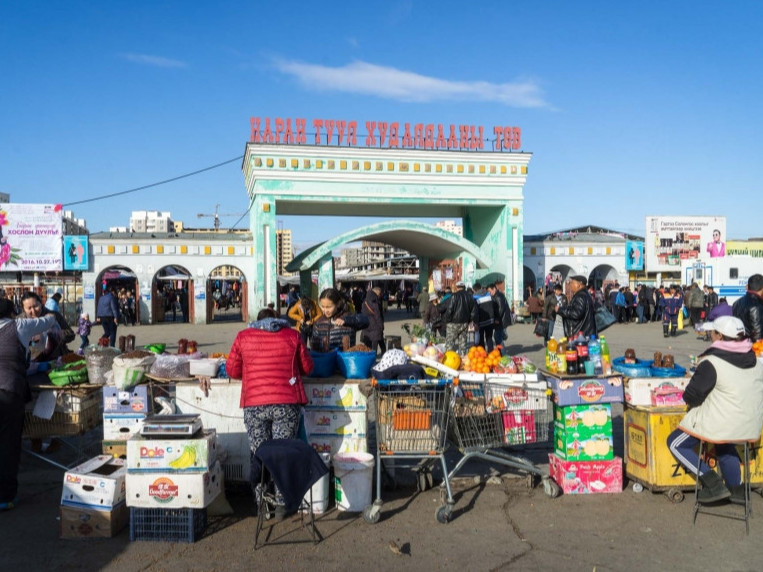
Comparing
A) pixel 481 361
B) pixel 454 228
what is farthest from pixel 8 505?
pixel 454 228

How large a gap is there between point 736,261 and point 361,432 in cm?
2359

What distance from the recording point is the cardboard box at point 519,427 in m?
6.14

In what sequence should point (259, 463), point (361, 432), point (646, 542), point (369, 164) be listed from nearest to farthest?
point (646, 542)
point (259, 463)
point (361, 432)
point (369, 164)

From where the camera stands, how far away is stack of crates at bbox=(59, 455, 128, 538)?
5.28m

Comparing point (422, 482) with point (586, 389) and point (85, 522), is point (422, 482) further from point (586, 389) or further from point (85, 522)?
point (85, 522)

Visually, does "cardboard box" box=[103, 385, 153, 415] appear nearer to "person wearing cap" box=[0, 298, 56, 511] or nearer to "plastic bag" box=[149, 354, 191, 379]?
"plastic bag" box=[149, 354, 191, 379]

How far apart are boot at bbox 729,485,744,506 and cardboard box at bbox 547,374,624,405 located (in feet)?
3.94

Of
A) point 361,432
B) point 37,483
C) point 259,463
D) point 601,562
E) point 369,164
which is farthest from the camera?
point 369,164

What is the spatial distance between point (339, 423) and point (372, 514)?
97 cm

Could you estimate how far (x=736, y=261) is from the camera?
25.2m

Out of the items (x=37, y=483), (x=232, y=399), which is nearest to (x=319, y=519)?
(x=232, y=399)

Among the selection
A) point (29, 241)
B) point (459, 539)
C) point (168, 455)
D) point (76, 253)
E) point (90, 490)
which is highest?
point (29, 241)

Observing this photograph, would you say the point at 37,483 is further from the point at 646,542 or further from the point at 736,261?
the point at 736,261

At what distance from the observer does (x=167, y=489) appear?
5160mm
